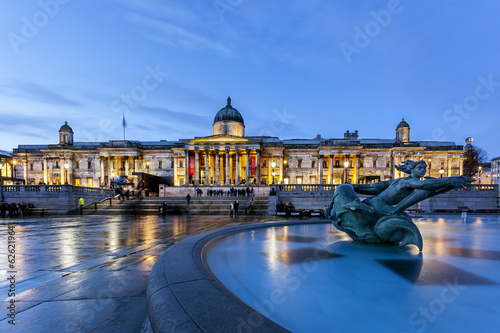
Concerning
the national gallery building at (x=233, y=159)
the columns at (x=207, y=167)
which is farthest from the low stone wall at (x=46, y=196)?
the columns at (x=207, y=167)

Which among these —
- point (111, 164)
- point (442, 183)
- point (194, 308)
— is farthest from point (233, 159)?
point (194, 308)

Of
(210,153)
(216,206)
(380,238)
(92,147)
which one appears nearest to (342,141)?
(210,153)

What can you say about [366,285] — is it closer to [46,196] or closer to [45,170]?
[46,196]

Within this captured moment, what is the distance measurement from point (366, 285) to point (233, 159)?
Answer: 2175 inches

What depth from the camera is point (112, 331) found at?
262 cm

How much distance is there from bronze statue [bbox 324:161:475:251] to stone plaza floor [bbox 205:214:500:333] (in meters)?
0.37

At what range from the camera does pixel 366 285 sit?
154 inches

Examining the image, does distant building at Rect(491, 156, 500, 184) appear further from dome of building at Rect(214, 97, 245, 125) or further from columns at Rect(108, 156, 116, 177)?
columns at Rect(108, 156, 116, 177)

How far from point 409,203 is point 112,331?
655 cm

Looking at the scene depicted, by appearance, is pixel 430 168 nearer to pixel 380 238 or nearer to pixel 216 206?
pixel 216 206

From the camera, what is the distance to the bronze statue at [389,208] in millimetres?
5887

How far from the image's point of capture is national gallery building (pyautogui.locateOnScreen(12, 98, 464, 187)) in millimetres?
53531

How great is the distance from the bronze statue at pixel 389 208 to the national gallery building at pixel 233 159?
45504 millimetres

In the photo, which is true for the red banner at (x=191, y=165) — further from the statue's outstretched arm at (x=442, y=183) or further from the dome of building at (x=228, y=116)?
the statue's outstretched arm at (x=442, y=183)
